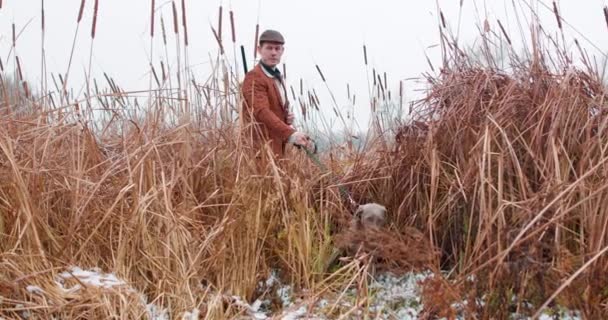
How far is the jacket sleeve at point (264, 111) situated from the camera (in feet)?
11.8

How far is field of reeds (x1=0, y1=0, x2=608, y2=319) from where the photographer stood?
6.35ft

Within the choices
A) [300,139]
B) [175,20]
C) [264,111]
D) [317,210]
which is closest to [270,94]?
[264,111]

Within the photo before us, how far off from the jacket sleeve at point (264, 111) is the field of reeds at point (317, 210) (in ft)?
1.54

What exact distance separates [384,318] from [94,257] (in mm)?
974

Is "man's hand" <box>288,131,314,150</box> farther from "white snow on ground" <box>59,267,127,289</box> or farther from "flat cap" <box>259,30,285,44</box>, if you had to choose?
"white snow on ground" <box>59,267,127,289</box>

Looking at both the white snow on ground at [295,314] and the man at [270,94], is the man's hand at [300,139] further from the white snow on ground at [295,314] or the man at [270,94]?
the white snow on ground at [295,314]

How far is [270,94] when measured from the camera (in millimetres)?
3877

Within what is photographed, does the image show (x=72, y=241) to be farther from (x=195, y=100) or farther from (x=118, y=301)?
(x=195, y=100)

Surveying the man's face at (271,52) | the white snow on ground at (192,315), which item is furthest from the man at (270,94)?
the white snow on ground at (192,315)

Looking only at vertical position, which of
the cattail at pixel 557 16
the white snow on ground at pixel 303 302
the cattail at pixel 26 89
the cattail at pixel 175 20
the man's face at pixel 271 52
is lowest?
the white snow on ground at pixel 303 302

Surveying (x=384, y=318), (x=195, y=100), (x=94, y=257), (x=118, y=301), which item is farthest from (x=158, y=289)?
(x=195, y=100)

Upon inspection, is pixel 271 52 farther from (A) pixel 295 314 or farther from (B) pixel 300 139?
(A) pixel 295 314

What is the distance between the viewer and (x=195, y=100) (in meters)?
3.20

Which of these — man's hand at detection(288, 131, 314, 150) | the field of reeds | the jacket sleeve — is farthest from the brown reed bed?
the jacket sleeve
